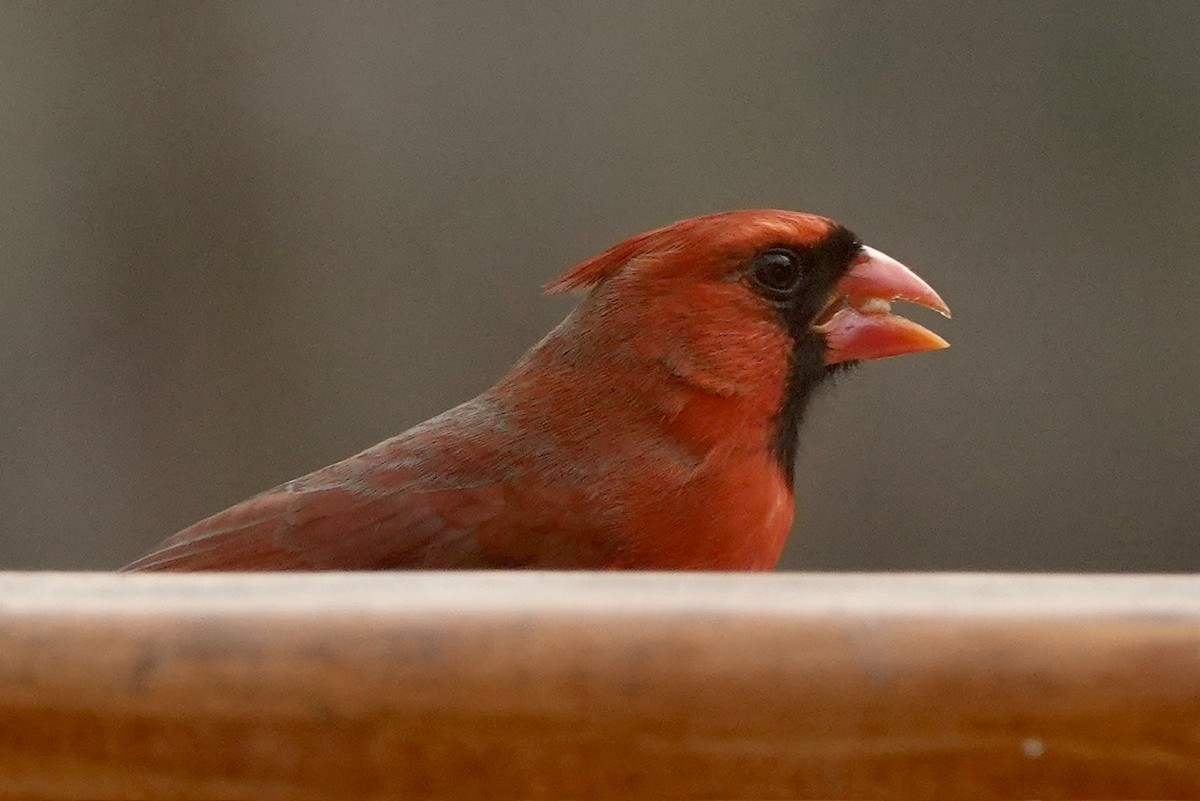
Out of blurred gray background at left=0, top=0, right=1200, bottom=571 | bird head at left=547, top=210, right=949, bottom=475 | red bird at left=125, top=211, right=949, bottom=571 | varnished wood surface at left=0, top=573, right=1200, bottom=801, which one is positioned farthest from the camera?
blurred gray background at left=0, top=0, right=1200, bottom=571

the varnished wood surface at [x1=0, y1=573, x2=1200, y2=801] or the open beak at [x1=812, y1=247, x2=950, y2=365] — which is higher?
the varnished wood surface at [x1=0, y1=573, x2=1200, y2=801]

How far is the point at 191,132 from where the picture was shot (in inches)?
100

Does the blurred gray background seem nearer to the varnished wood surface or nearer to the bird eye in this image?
the bird eye

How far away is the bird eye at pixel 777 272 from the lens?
1284mm

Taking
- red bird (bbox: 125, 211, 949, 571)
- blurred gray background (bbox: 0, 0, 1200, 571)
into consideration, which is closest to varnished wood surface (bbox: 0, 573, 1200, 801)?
red bird (bbox: 125, 211, 949, 571)

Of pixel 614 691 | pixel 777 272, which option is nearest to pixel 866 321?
pixel 777 272

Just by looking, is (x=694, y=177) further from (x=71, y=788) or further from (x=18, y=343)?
(x=71, y=788)

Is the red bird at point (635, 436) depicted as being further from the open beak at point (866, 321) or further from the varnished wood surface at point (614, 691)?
the varnished wood surface at point (614, 691)

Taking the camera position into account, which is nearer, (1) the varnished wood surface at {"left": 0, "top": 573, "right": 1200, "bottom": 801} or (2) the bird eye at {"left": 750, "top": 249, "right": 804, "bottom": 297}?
(1) the varnished wood surface at {"left": 0, "top": 573, "right": 1200, "bottom": 801}

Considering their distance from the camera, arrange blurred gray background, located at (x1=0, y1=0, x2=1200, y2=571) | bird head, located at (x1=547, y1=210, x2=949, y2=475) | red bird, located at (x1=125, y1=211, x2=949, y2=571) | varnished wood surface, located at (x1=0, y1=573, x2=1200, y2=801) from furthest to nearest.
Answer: blurred gray background, located at (x1=0, y1=0, x2=1200, y2=571)
bird head, located at (x1=547, y1=210, x2=949, y2=475)
red bird, located at (x1=125, y1=211, x2=949, y2=571)
varnished wood surface, located at (x1=0, y1=573, x2=1200, y2=801)

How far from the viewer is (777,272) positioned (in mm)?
1298

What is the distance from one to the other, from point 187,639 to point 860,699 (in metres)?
0.21

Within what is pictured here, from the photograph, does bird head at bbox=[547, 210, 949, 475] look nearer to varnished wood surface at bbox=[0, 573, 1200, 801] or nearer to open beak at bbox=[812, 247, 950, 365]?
open beak at bbox=[812, 247, 950, 365]

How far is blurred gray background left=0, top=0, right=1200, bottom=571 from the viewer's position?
2445 mm
